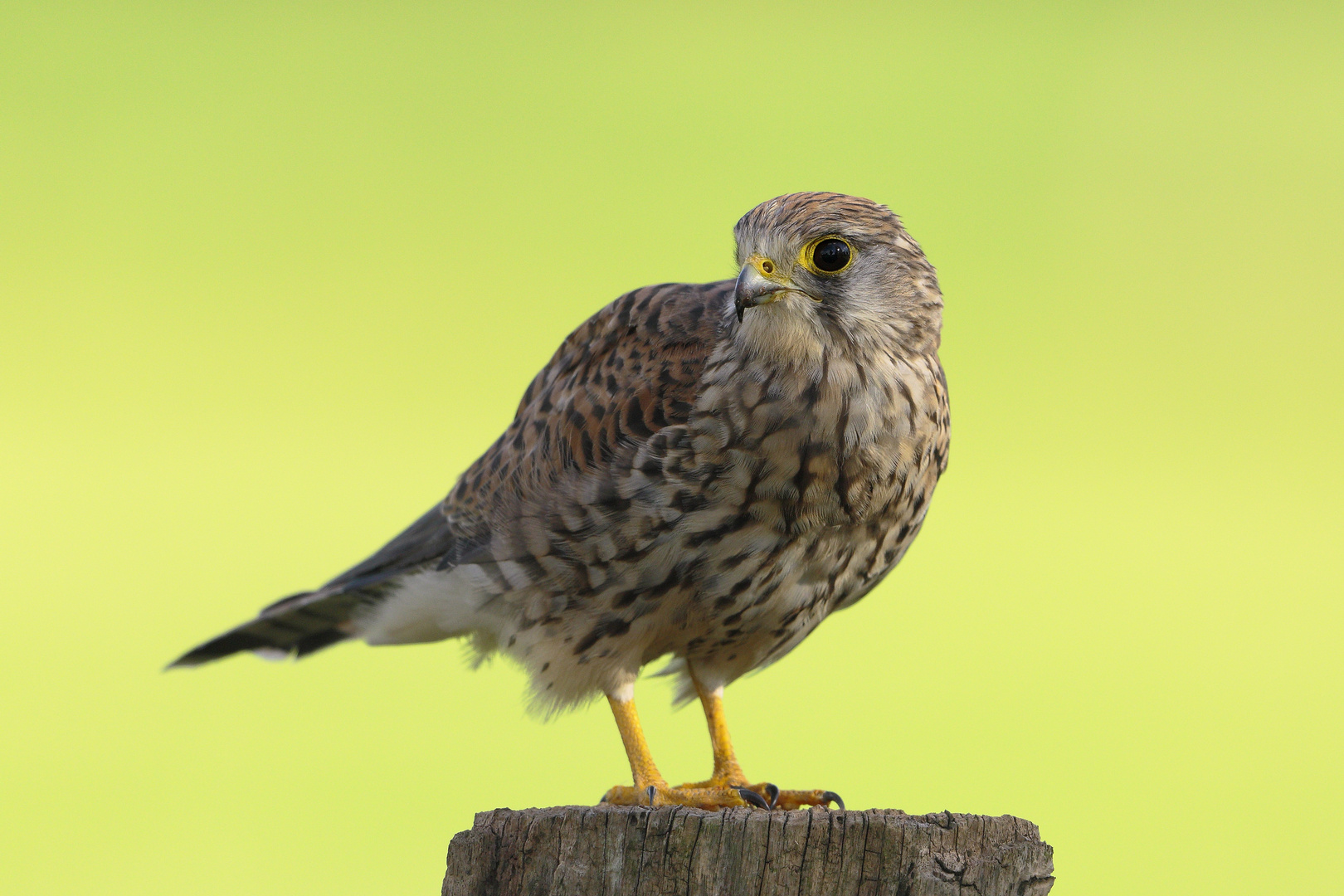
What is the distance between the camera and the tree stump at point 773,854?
244cm

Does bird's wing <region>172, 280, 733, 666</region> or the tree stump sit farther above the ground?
bird's wing <region>172, 280, 733, 666</region>

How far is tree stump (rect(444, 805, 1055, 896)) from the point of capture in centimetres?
244

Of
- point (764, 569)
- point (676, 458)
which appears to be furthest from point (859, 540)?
point (676, 458)

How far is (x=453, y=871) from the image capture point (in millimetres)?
2730

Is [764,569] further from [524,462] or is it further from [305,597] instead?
[305,597]

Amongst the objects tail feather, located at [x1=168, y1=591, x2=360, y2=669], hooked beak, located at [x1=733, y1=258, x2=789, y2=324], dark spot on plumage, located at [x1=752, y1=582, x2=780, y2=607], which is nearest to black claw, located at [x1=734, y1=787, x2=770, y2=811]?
dark spot on plumage, located at [x1=752, y1=582, x2=780, y2=607]

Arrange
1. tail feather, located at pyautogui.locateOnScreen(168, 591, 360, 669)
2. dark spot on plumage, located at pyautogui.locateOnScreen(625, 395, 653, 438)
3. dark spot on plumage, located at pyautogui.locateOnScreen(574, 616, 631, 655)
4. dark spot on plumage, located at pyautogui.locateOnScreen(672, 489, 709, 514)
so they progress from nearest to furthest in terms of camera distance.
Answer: dark spot on plumage, located at pyautogui.locateOnScreen(672, 489, 709, 514) < dark spot on plumage, located at pyautogui.locateOnScreen(625, 395, 653, 438) < dark spot on plumage, located at pyautogui.locateOnScreen(574, 616, 631, 655) < tail feather, located at pyautogui.locateOnScreen(168, 591, 360, 669)

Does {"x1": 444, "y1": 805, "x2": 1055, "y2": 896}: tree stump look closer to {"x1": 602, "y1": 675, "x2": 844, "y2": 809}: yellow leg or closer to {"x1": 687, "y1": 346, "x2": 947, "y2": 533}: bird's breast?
{"x1": 602, "y1": 675, "x2": 844, "y2": 809}: yellow leg

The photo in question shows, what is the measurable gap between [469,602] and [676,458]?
101cm

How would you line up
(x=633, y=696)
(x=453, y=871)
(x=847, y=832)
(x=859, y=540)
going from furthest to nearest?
(x=633, y=696)
(x=859, y=540)
(x=453, y=871)
(x=847, y=832)

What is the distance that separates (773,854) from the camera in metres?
2.46

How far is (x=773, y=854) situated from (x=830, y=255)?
147 cm

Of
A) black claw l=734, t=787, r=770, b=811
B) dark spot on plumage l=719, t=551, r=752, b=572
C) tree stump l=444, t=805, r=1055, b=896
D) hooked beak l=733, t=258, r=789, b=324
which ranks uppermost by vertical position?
hooked beak l=733, t=258, r=789, b=324

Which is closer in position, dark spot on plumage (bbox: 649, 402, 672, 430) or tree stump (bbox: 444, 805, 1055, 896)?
tree stump (bbox: 444, 805, 1055, 896)
